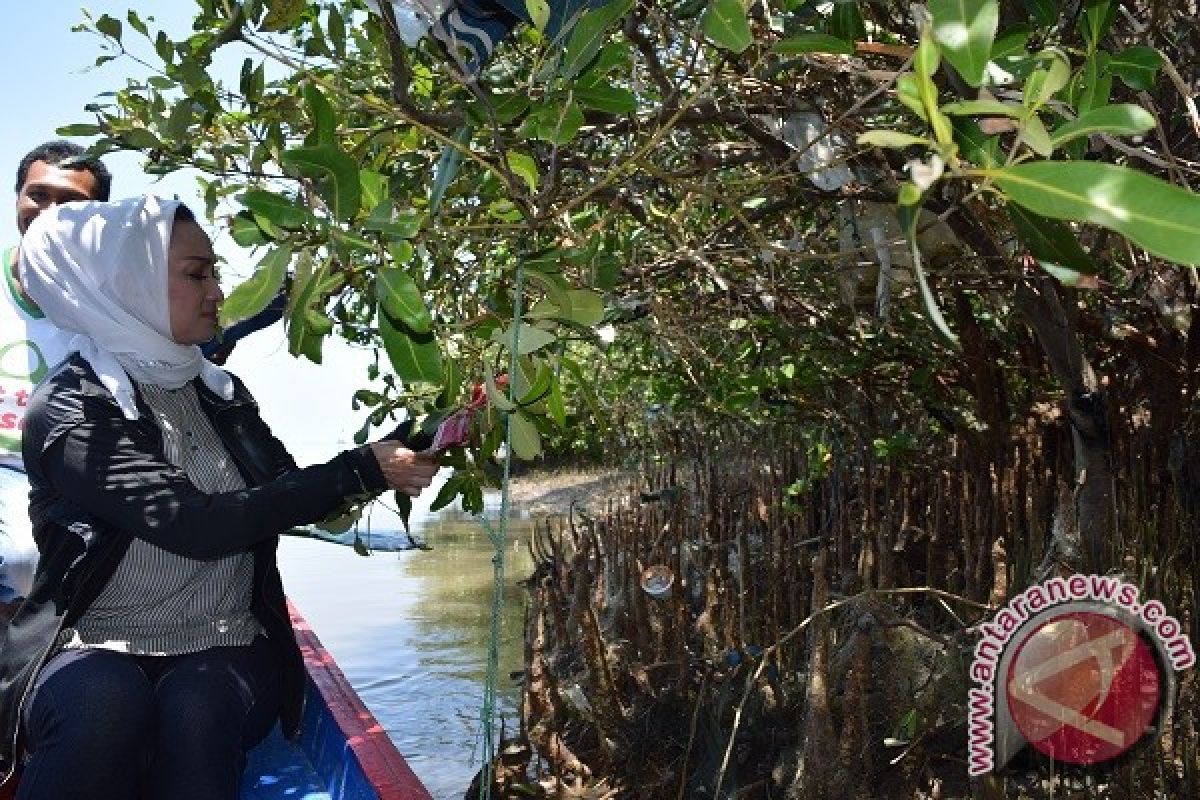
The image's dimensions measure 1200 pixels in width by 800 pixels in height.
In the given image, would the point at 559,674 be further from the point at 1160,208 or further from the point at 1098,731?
the point at 1160,208

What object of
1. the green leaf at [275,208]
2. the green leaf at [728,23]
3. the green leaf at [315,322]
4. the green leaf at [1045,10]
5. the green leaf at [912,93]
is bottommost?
the green leaf at [315,322]

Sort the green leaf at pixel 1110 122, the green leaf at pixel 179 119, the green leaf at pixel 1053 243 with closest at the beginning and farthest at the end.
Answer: the green leaf at pixel 1110 122 < the green leaf at pixel 1053 243 < the green leaf at pixel 179 119

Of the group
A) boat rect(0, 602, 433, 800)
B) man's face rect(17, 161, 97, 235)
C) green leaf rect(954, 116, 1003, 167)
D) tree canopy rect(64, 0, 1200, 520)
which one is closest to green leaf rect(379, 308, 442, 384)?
tree canopy rect(64, 0, 1200, 520)

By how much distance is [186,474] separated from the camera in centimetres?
188

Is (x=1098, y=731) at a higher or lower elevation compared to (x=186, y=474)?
lower

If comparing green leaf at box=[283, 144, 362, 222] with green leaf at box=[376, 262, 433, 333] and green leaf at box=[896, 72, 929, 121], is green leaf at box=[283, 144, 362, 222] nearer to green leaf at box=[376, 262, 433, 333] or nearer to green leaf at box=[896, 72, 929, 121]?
green leaf at box=[376, 262, 433, 333]

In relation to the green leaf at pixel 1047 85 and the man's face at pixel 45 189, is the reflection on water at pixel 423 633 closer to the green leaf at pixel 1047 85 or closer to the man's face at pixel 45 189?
the man's face at pixel 45 189

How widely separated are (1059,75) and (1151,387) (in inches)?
105

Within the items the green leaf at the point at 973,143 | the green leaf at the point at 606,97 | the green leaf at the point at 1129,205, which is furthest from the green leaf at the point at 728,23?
the green leaf at the point at 1129,205

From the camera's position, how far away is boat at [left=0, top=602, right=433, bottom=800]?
221 cm

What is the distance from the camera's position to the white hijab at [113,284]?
184 cm

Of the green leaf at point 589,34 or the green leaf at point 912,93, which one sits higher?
the green leaf at point 589,34

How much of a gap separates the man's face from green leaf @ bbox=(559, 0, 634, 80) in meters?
1.73

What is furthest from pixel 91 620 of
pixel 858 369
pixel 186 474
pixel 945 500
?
pixel 945 500
